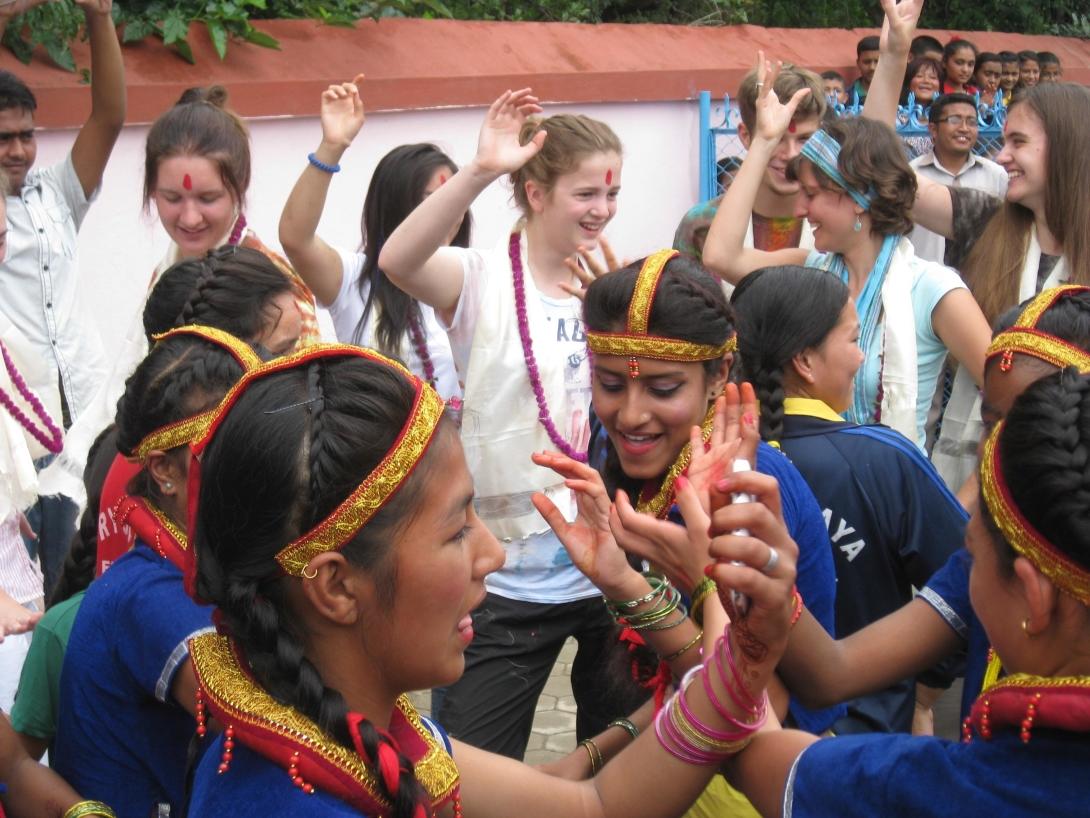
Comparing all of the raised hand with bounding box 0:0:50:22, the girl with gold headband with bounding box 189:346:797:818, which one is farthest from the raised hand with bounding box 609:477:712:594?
the raised hand with bounding box 0:0:50:22

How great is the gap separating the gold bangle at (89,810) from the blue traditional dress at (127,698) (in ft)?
0.21

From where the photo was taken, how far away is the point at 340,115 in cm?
420

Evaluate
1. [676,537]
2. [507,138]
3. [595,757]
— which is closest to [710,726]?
[676,537]

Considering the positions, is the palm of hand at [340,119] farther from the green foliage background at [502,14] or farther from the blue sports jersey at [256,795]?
the blue sports jersey at [256,795]

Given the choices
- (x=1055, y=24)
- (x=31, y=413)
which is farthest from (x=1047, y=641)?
(x=1055, y=24)

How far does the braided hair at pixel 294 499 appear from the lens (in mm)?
1588

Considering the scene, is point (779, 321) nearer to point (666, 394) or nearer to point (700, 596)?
point (666, 394)

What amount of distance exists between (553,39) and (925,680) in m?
6.18

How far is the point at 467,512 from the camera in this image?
1.74 m

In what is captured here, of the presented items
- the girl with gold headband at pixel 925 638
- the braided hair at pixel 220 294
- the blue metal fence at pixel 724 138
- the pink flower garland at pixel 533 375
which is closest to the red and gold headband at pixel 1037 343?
the girl with gold headband at pixel 925 638

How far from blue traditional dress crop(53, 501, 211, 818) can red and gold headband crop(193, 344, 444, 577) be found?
1.72 ft

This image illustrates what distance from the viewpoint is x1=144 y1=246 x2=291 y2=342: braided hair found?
2.97m

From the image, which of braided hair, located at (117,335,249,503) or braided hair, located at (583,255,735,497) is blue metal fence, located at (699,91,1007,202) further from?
braided hair, located at (117,335,249,503)

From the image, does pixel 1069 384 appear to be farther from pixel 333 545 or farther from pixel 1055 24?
pixel 1055 24
